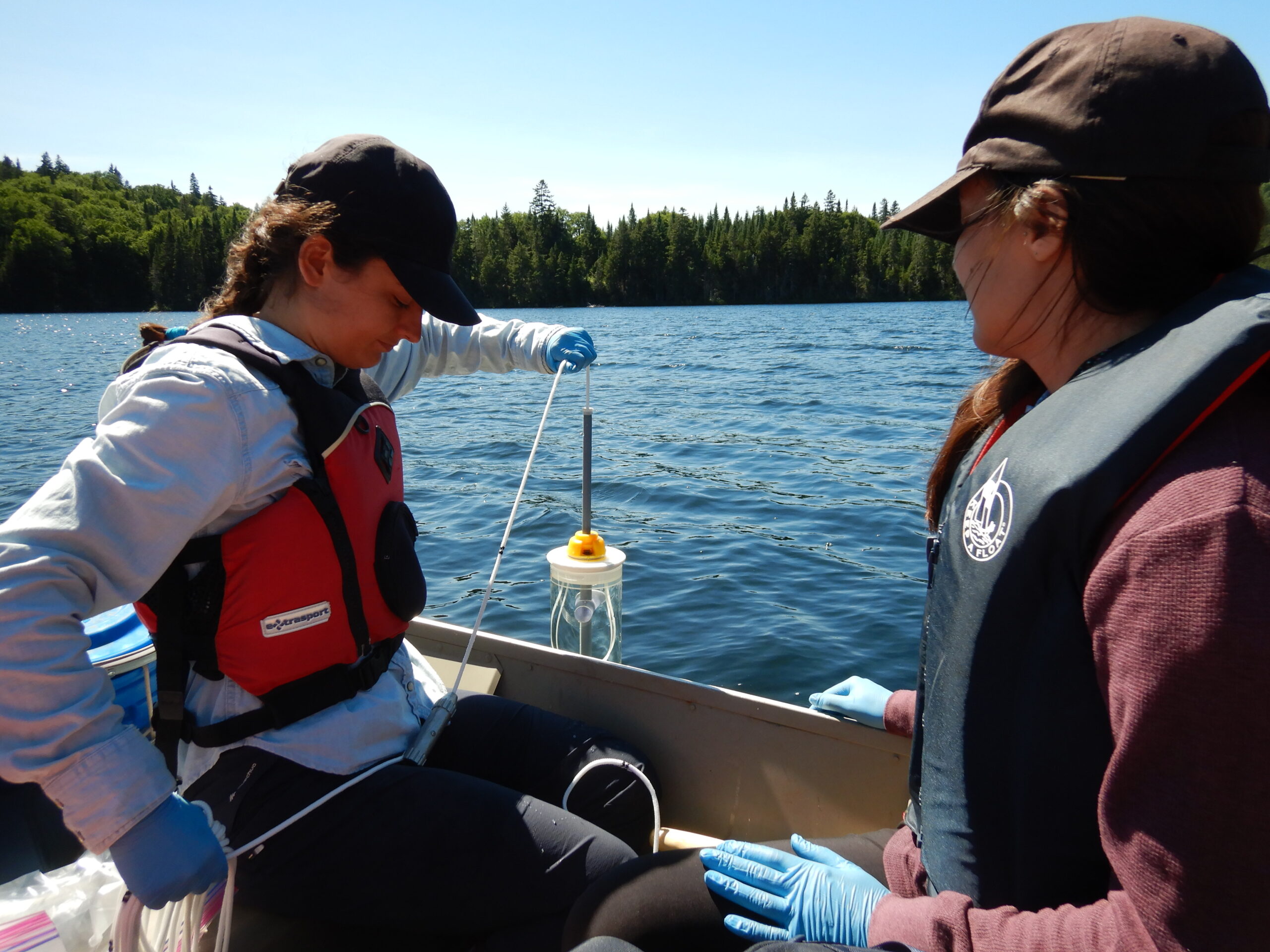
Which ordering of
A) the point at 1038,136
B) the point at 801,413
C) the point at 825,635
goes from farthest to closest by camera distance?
the point at 801,413 < the point at 825,635 < the point at 1038,136

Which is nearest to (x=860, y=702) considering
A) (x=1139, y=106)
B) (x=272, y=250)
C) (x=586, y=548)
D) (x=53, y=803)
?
(x=586, y=548)

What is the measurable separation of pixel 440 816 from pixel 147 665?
3.63ft

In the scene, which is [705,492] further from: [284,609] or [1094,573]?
[1094,573]

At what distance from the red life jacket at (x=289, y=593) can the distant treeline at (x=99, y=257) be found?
198ft

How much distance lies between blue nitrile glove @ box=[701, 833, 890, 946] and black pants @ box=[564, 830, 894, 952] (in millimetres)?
28

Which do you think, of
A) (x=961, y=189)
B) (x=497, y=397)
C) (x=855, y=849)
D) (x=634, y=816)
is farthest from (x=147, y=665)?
(x=497, y=397)

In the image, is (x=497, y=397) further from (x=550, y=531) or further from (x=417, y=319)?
(x=417, y=319)

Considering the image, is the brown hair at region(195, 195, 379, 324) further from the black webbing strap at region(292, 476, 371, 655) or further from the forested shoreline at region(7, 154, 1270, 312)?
the forested shoreline at region(7, 154, 1270, 312)

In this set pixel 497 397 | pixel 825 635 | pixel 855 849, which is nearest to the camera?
pixel 855 849

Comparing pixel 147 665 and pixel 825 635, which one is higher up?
pixel 147 665

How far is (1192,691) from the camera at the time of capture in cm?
82

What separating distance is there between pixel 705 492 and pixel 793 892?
6.90 metres

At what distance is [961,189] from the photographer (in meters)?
1.32

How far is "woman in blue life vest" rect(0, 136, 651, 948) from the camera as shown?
4.32 ft
